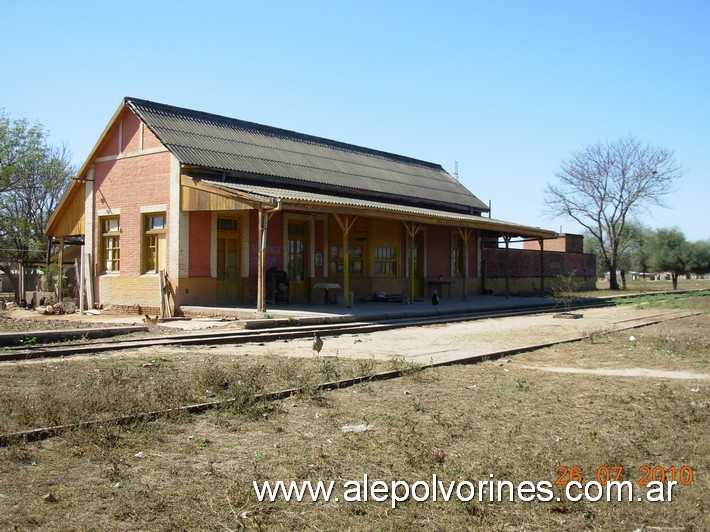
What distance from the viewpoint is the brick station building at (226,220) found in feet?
56.6

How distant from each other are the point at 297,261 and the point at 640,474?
16319 mm

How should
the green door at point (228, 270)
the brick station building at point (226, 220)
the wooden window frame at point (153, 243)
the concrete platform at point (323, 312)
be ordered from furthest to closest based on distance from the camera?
the green door at point (228, 270) < the wooden window frame at point (153, 243) < the brick station building at point (226, 220) < the concrete platform at point (323, 312)

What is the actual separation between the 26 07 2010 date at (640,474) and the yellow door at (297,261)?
51.9ft

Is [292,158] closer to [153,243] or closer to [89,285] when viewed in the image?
[153,243]

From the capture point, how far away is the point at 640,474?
464 cm

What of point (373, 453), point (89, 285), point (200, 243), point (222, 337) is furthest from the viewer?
point (89, 285)

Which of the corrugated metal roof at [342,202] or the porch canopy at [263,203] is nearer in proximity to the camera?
the porch canopy at [263,203]

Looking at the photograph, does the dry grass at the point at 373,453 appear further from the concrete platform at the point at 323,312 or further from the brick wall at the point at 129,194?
the brick wall at the point at 129,194

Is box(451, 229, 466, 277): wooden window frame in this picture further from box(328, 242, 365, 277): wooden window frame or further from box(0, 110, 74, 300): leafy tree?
box(0, 110, 74, 300): leafy tree

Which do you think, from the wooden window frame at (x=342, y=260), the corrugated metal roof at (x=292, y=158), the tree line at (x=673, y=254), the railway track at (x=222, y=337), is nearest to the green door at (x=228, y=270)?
the corrugated metal roof at (x=292, y=158)

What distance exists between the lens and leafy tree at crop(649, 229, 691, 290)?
4912 centimetres

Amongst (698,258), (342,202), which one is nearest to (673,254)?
(698,258)

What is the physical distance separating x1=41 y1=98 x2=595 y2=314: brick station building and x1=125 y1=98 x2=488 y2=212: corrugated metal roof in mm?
68

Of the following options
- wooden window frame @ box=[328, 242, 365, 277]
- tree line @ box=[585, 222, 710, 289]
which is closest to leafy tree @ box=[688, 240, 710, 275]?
tree line @ box=[585, 222, 710, 289]
